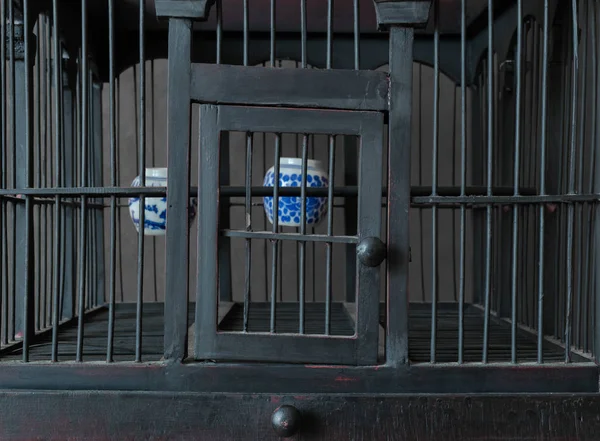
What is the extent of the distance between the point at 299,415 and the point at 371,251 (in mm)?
329

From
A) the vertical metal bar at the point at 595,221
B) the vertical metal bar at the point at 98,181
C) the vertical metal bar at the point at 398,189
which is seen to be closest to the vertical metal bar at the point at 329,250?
the vertical metal bar at the point at 398,189

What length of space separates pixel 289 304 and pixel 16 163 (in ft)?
3.25

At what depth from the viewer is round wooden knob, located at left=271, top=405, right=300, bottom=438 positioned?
3.40 ft

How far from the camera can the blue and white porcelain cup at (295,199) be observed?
141 centimetres

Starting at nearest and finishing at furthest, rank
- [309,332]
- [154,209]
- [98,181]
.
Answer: [309,332] → [154,209] → [98,181]

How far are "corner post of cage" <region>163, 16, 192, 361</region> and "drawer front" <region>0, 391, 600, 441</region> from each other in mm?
116

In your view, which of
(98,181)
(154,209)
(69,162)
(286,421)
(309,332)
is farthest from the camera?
(98,181)

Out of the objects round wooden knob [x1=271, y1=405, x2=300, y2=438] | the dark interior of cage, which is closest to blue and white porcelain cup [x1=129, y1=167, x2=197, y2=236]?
the dark interior of cage

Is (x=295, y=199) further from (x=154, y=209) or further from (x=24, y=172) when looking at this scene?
(x=24, y=172)

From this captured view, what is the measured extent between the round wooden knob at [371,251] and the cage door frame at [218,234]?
0.03 metres

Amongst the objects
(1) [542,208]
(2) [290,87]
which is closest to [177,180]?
(2) [290,87]

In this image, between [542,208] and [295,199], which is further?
[295,199]

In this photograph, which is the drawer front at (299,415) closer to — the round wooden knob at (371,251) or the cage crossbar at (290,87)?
the round wooden knob at (371,251)

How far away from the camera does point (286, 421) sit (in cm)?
104
